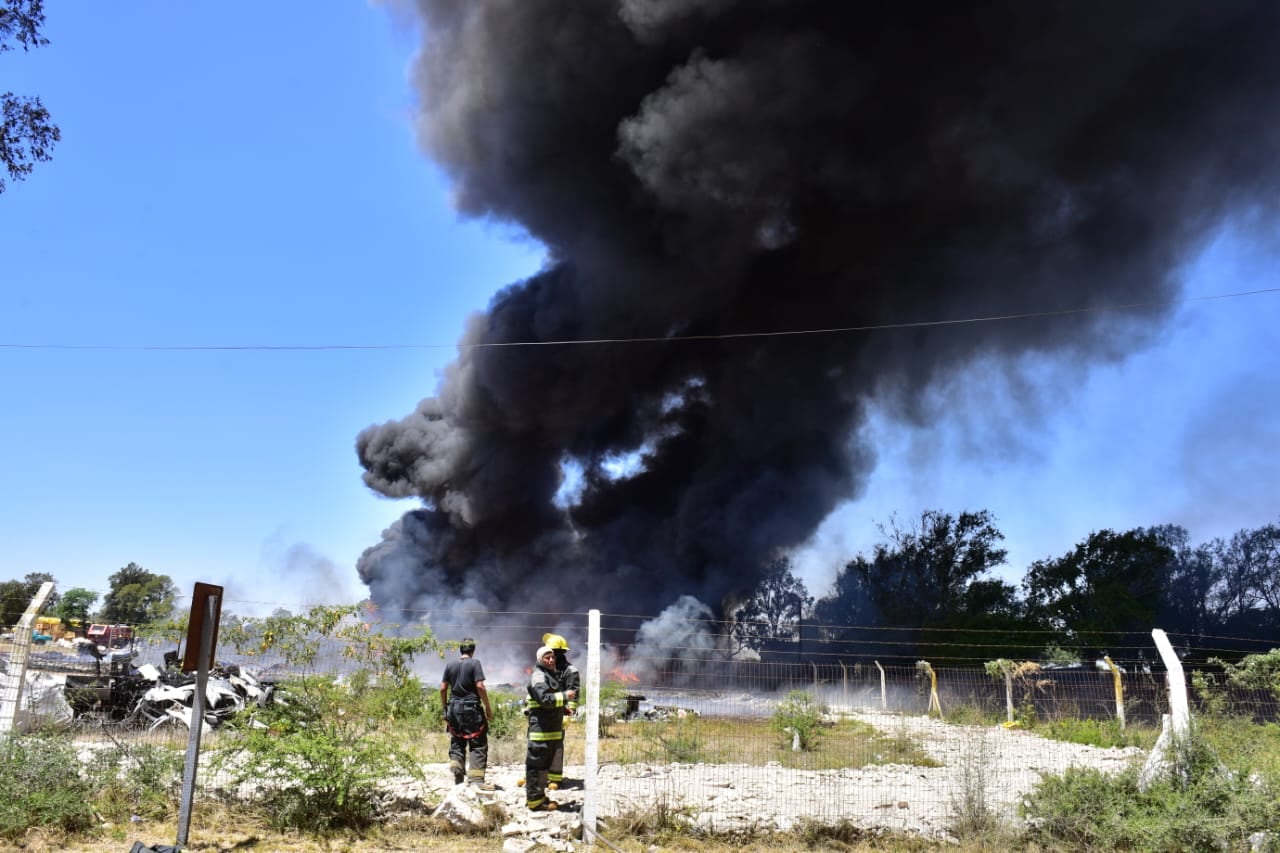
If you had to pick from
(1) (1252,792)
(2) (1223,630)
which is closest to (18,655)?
(1) (1252,792)

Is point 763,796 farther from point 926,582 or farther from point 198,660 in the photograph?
point 926,582

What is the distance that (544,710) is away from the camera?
7320 millimetres

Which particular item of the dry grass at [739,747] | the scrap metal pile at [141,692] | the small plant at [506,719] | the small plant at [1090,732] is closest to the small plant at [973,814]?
the dry grass at [739,747]

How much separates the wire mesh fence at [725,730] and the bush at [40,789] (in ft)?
2.19

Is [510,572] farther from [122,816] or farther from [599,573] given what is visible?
Answer: [122,816]

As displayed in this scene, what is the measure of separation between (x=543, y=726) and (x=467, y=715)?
105cm

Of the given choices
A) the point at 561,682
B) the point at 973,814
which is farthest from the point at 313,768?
the point at 973,814

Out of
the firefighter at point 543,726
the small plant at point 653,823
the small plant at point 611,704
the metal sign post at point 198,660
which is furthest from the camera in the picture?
the small plant at point 611,704

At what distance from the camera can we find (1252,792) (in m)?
6.12

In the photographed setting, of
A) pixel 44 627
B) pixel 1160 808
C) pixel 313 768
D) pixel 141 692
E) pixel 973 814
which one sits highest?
pixel 44 627

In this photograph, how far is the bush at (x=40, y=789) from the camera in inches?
238

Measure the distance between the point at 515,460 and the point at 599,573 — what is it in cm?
699

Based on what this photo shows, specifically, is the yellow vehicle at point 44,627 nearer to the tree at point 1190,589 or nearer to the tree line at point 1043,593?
the tree line at point 1043,593

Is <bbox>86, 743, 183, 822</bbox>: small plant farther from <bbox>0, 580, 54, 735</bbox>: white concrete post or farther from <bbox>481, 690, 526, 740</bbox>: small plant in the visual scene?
<bbox>481, 690, 526, 740</bbox>: small plant
